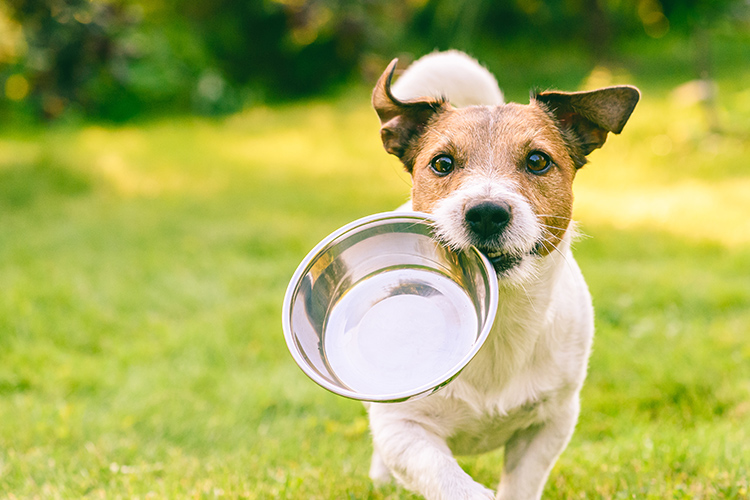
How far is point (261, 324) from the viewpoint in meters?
5.68

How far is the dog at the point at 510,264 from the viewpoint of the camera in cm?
270

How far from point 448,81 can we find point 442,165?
1.20 meters

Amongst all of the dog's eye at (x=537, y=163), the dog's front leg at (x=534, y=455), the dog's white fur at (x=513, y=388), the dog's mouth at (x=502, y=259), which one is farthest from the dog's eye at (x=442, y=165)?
the dog's front leg at (x=534, y=455)

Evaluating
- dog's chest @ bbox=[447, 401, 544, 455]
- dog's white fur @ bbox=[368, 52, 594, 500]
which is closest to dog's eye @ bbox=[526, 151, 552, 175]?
dog's white fur @ bbox=[368, 52, 594, 500]

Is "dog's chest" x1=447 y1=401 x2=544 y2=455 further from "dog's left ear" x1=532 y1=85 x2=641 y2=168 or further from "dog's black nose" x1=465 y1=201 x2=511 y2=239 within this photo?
"dog's left ear" x1=532 y1=85 x2=641 y2=168

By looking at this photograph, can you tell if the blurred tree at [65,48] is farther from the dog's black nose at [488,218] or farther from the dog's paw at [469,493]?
the dog's paw at [469,493]

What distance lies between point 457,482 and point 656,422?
6.87 ft

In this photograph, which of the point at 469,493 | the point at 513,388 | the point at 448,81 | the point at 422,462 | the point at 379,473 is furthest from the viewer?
the point at 448,81

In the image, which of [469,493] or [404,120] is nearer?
[469,493]

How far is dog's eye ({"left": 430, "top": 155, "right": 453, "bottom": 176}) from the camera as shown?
9.71 ft

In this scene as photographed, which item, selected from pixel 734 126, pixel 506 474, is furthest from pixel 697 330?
pixel 734 126

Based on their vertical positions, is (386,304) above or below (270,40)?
above

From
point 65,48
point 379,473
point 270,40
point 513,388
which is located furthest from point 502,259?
point 270,40

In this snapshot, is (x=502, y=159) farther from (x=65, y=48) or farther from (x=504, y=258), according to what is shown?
(x=65, y=48)
